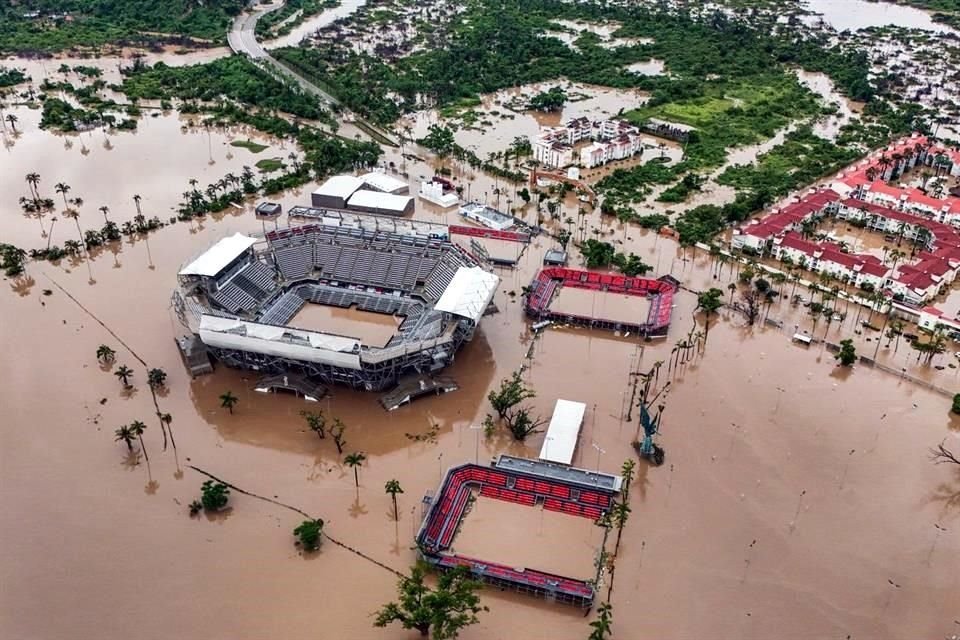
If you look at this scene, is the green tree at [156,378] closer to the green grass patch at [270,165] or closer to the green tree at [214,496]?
the green tree at [214,496]

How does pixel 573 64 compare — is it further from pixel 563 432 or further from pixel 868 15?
pixel 563 432

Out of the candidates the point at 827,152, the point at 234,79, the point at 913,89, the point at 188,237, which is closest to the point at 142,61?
the point at 234,79

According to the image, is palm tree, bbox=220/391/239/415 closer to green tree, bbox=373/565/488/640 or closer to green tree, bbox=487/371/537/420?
green tree, bbox=487/371/537/420

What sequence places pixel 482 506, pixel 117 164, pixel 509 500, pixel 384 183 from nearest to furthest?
pixel 482 506 < pixel 509 500 < pixel 384 183 < pixel 117 164

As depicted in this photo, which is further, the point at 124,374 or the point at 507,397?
the point at 124,374

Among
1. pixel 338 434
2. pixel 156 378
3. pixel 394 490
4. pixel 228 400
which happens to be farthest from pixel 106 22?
pixel 394 490
